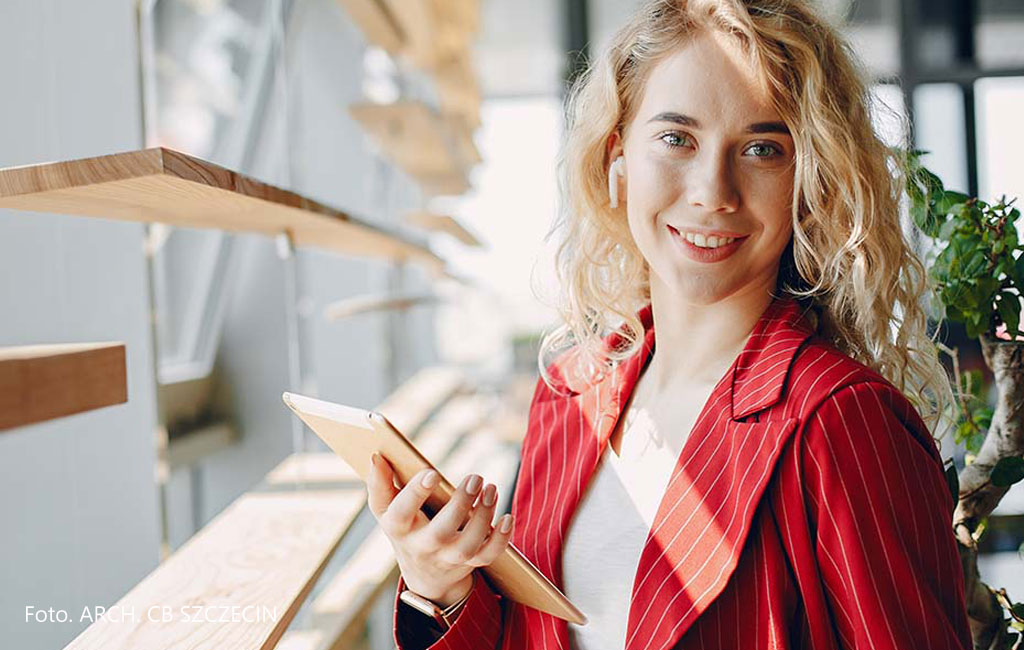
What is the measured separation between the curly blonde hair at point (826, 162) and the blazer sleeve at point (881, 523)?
0.20 meters

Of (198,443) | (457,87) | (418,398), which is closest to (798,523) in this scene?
(198,443)

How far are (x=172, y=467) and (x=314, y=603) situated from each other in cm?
96

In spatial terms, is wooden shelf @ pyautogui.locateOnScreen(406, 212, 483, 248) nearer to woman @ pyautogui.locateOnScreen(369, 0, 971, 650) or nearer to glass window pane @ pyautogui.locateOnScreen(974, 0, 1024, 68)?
woman @ pyautogui.locateOnScreen(369, 0, 971, 650)

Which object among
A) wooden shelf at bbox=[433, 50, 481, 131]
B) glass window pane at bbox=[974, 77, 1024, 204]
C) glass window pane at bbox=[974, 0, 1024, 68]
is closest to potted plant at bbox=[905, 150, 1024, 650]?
wooden shelf at bbox=[433, 50, 481, 131]

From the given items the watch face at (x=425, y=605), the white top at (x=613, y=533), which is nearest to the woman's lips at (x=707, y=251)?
the white top at (x=613, y=533)

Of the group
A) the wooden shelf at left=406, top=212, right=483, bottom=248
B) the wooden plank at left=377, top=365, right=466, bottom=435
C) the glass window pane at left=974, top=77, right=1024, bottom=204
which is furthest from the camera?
the glass window pane at left=974, top=77, right=1024, bottom=204

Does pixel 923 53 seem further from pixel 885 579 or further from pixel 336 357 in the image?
pixel 885 579

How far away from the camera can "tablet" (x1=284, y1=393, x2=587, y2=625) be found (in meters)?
0.87

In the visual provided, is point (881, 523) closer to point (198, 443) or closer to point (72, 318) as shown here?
point (72, 318)

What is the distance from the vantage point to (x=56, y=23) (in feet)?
4.52

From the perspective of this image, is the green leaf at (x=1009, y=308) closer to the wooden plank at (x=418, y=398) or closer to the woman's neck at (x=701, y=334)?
the woman's neck at (x=701, y=334)

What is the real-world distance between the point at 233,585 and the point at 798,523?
72 cm

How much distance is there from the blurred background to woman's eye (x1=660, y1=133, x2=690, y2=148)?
0.26 metres

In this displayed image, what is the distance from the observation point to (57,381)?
71 centimetres
